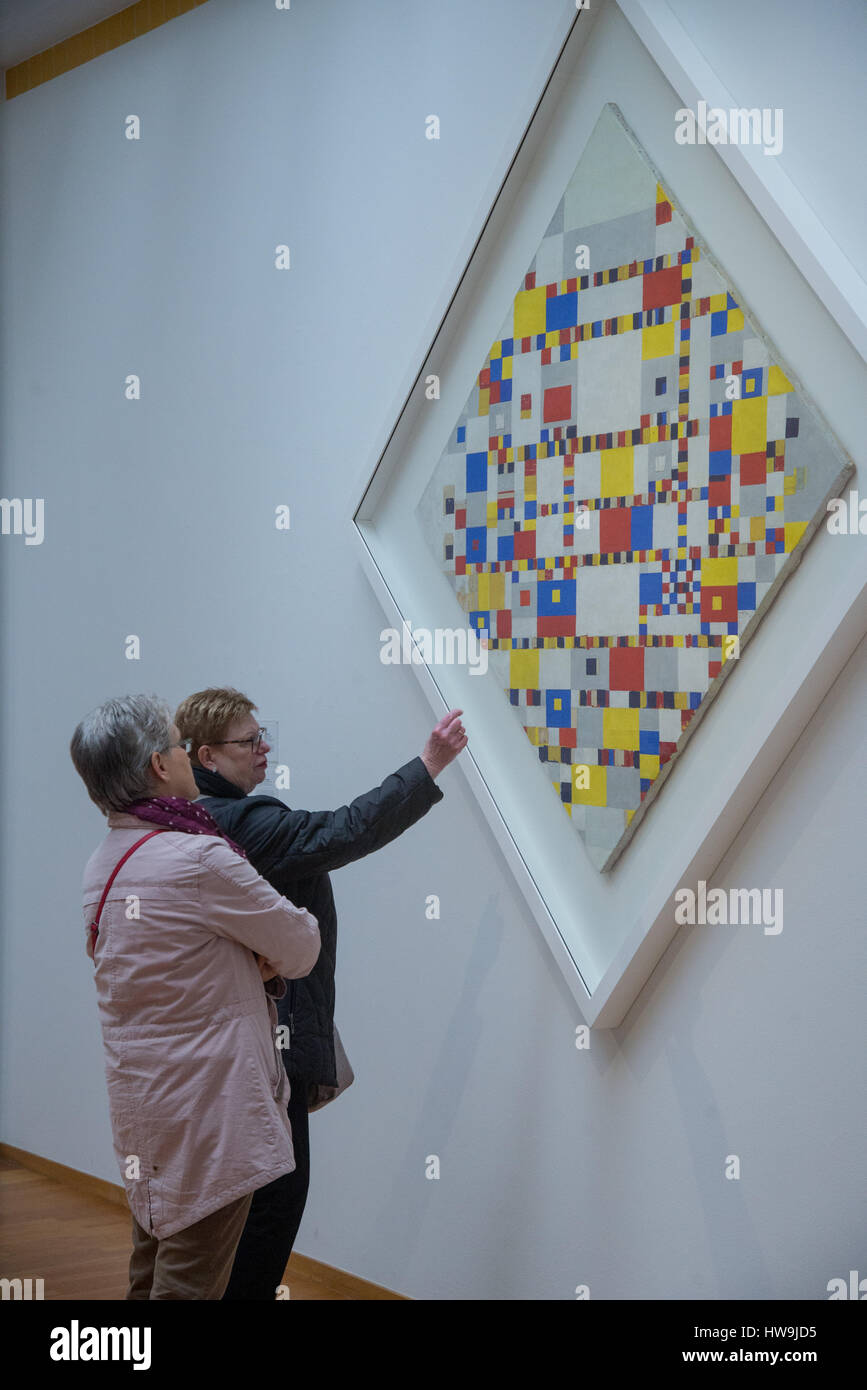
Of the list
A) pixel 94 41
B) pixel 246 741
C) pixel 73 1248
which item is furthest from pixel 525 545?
pixel 94 41

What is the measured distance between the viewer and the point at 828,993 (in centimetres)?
235

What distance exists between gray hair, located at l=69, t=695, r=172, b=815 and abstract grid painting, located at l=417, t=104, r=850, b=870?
86cm

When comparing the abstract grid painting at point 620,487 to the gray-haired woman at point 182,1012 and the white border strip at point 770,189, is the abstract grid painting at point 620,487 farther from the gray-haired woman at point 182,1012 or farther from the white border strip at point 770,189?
the gray-haired woman at point 182,1012

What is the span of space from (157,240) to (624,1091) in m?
2.83

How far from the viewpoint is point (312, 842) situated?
2.57m

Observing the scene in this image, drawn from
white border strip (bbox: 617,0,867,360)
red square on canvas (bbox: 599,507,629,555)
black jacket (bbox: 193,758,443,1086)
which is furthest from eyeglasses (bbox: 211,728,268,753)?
white border strip (bbox: 617,0,867,360)

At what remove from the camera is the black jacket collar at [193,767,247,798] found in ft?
8.87

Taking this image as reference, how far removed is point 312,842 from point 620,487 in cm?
91

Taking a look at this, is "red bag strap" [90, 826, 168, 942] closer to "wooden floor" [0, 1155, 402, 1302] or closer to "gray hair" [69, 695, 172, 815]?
"gray hair" [69, 695, 172, 815]

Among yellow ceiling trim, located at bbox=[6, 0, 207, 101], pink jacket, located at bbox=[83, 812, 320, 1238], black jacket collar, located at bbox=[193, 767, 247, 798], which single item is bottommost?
pink jacket, located at bbox=[83, 812, 320, 1238]

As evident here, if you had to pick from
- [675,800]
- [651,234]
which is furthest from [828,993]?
[651,234]

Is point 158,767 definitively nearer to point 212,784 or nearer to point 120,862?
point 120,862

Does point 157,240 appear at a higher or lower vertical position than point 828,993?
higher
